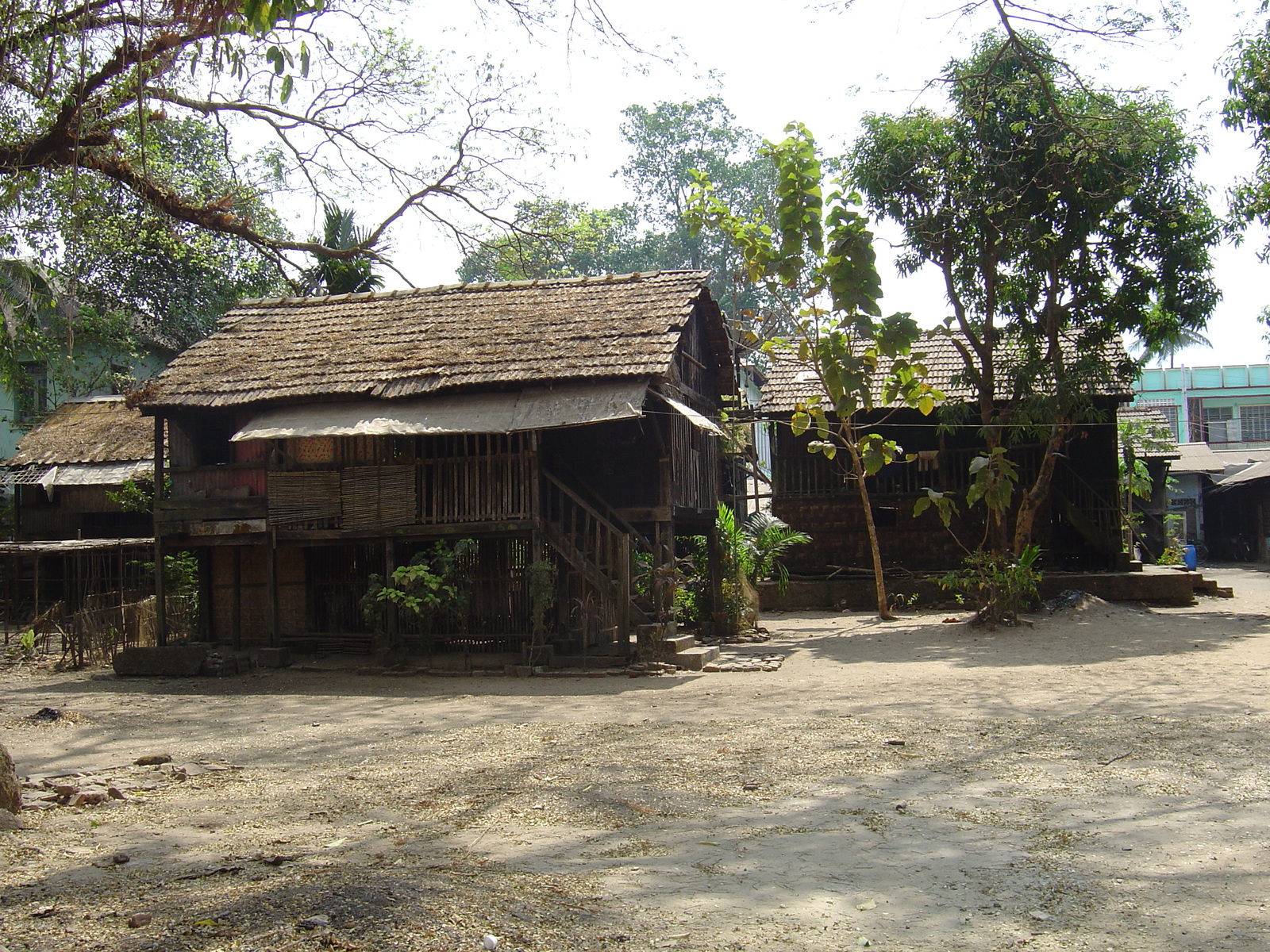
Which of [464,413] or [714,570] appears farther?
[714,570]

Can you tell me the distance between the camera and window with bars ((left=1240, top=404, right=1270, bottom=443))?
4131 centimetres

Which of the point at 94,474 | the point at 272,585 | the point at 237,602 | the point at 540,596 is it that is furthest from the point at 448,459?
the point at 94,474

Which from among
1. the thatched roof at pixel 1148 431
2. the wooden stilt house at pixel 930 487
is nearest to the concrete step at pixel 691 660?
the wooden stilt house at pixel 930 487

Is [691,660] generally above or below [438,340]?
below

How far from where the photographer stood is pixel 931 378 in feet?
64.8

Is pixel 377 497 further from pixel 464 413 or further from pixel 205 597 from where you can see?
pixel 205 597

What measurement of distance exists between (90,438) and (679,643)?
1565 centimetres

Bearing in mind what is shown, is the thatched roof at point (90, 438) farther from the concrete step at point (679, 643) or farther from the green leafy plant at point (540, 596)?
the concrete step at point (679, 643)

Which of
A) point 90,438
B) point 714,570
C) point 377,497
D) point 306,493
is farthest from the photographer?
point 90,438

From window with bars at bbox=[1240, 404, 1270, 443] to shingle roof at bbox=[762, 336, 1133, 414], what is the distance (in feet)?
87.4

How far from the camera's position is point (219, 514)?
13766mm

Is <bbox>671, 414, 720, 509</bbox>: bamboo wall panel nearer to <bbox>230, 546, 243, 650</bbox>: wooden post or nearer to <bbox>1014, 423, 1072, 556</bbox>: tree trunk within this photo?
<bbox>1014, 423, 1072, 556</bbox>: tree trunk

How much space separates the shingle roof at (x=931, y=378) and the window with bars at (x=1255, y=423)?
2665cm

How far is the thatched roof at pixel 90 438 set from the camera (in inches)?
848
